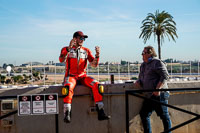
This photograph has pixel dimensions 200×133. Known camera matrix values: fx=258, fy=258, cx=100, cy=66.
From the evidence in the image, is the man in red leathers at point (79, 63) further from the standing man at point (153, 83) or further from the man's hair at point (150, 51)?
the man's hair at point (150, 51)

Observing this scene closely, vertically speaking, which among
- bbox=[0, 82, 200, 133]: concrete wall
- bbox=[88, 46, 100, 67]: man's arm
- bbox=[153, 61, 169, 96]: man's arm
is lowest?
bbox=[0, 82, 200, 133]: concrete wall

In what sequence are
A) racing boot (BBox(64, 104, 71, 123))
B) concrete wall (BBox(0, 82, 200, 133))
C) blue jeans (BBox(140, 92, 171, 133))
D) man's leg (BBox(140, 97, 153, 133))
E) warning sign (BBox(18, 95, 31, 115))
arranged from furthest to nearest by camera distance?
concrete wall (BBox(0, 82, 200, 133)), man's leg (BBox(140, 97, 153, 133)), blue jeans (BBox(140, 92, 171, 133)), racing boot (BBox(64, 104, 71, 123)), warning sign (BBox(18, 95, 31, 115))

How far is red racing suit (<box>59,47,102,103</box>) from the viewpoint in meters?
4.65

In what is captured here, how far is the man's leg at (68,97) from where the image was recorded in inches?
171

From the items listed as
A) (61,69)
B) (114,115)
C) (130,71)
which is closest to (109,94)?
(114,115)

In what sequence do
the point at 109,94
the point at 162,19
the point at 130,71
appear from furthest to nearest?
the point at 162,19 → the point at 130,71 → the point at 109,94

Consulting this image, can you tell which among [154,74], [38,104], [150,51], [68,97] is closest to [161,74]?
[154,74]

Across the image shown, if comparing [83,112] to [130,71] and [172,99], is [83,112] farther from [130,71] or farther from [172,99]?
[130,71]

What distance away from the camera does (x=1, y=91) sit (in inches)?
189

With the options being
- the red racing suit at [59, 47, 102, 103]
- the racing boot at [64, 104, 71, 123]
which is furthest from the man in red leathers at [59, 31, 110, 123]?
the racing boot at [64, 104, 71, 123]

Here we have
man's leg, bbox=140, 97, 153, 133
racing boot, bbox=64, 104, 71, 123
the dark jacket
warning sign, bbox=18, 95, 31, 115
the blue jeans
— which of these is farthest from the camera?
man's leg, bbox=140, 97, 153, 133

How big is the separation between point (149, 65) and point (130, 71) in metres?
7.94

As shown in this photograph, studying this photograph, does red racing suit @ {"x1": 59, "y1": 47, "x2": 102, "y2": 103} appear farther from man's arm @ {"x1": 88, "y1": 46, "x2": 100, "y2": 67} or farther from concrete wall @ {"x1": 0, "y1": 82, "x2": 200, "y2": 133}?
concrete wall @ {"x1": 0, "y1": 82, "x2": 200, "y2": 133}

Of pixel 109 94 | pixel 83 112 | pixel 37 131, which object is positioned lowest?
pixel 37 131
